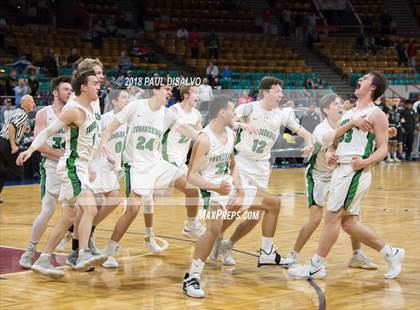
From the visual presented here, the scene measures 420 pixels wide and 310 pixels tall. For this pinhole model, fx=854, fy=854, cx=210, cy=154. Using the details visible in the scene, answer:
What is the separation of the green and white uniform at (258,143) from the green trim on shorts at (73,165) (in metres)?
1.84

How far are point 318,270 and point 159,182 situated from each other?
2445 mm

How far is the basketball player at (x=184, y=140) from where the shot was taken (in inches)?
408

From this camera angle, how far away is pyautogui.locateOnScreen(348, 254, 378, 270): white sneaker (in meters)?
9.07

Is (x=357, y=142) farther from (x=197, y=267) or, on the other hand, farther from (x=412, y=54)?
(x=412, y=54)

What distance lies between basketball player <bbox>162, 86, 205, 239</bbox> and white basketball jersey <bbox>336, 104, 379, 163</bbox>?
8.36ft

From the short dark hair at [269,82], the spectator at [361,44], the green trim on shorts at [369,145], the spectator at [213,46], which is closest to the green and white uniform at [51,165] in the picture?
the short dark hair at [269,82]

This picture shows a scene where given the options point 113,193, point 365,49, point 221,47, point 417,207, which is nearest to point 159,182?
point 113,193

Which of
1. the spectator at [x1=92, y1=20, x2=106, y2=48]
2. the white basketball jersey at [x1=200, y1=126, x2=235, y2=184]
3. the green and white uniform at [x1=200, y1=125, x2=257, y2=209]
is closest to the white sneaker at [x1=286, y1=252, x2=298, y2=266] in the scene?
the green and white uniform at [x1=200, y1=125, x2=257, y2=209]

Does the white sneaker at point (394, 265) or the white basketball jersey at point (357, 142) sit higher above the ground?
the white basketball jersey at point (357, 142)

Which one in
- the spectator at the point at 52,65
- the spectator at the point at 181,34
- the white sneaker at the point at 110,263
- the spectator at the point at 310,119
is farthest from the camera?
the spectator at the point at 181,34

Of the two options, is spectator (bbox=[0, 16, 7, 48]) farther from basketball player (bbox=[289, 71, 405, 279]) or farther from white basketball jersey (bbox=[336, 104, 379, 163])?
white basketball jersey (bbox=[336, 104, 379, 163])

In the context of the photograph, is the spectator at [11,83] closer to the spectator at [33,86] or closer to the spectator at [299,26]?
the spectator at [33,86]

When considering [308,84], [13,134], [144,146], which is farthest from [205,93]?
[308,84]

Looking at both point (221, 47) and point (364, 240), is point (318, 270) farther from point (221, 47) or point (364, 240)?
point (221, 47)
